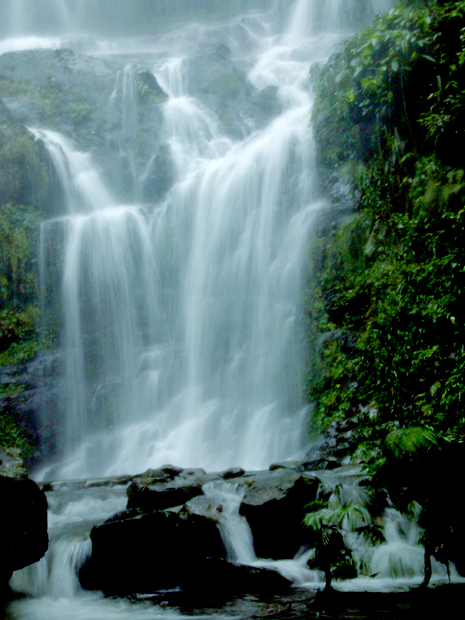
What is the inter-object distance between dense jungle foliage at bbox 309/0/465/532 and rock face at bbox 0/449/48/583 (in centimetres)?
370

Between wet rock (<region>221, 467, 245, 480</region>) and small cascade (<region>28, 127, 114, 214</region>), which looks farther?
small cascade (<region>28, 127, 114, 214</region>)

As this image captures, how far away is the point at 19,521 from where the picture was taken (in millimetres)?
4988

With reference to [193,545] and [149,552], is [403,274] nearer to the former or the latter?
[193,545]

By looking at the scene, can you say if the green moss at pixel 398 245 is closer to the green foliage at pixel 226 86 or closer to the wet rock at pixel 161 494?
the wet rock at pixel 161 494

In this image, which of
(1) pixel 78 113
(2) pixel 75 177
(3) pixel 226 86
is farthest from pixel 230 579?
(3) pixel 226 86

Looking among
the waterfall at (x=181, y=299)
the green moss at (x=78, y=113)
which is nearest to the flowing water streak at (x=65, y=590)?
the waterfall at (x=181, y=299)

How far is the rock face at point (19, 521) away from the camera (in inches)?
190

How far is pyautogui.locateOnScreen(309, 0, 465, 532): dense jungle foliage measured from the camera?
5.59 metres

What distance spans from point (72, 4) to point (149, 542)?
138ft

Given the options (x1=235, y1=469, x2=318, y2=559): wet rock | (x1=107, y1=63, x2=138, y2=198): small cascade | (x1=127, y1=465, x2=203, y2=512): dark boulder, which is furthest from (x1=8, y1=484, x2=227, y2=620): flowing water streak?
(x1=107, y1=63, x2=138, y2=198): small cascade

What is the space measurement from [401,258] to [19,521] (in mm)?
6688

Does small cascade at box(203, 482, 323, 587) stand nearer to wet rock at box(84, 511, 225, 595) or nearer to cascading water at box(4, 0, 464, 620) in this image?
wet rock at box(84, 511, 225, 595)

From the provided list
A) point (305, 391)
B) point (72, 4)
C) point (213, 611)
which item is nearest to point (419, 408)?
point (213, 611)

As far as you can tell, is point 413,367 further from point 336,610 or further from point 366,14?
point 366,14
